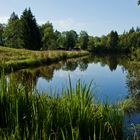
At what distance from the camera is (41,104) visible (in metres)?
5.34

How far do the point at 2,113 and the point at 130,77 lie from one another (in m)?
20.1

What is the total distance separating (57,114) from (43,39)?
88.5 meters

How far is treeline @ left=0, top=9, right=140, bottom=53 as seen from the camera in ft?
238

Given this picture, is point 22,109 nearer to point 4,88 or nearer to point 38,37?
point 4,88

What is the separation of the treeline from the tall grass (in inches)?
1587

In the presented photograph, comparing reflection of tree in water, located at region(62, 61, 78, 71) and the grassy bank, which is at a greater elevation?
the grassy bank

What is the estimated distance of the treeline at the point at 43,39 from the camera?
7256cm

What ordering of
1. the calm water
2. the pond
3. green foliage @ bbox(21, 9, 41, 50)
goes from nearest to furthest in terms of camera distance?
the pond, the calm water, green foliage @ bbox(21, 9, 41, 50)

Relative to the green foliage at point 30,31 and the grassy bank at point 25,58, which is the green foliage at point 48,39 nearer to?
the green foliage at point 30,31

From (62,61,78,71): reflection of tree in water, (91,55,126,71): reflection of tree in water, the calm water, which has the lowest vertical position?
(91,55,126,71): reflection of tree in water

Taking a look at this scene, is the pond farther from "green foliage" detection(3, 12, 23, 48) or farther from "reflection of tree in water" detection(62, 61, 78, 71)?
"green foliage" detection(3, 12, 23, 48)

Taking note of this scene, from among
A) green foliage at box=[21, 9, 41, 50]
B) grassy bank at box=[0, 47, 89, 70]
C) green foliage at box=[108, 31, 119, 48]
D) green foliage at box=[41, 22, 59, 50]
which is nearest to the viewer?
grassy bank at box=[0, 47, 89, 70]

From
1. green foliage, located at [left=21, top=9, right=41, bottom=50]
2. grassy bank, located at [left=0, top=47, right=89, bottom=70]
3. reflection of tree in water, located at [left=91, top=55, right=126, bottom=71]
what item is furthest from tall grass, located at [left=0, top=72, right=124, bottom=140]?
green foliage, located at [left=21, top=9, right=41, bottom=50]

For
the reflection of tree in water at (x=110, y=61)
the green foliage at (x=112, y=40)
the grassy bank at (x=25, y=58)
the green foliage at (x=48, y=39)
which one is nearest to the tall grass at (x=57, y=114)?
the grassy bank at (x=25, y=58)
